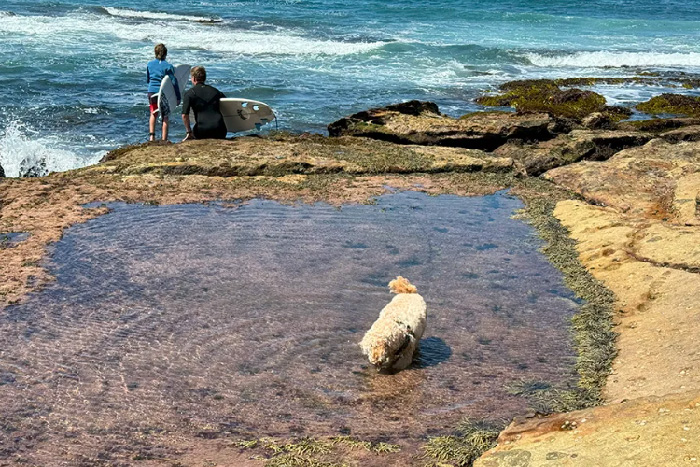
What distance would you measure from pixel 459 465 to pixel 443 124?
29.8ft

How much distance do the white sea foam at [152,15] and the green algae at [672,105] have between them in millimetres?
24245

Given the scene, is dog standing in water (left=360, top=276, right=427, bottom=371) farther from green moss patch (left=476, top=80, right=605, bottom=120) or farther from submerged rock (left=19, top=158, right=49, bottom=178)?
green moss patch (left=476, top=80, right=605, bottom=120)

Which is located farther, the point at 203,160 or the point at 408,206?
the point at 203,160

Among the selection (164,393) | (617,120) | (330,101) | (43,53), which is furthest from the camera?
(43,53)

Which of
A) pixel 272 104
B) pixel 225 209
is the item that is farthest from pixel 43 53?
pixel 225 209

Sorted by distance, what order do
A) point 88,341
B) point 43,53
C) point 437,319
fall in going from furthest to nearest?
point 43,53, point 437,319, point 88,341

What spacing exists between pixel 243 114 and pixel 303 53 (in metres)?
16.9

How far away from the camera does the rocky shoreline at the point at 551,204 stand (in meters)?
4.70

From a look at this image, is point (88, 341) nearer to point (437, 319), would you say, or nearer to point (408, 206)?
point (437, 319)

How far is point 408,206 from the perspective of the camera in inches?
383

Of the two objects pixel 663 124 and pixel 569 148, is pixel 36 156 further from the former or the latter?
pixel 663 124

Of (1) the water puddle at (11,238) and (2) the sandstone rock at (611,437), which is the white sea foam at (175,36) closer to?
(1) the water puddle at (11,238)

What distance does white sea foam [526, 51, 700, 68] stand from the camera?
29.9 meters

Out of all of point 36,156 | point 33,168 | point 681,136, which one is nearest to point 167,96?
point 33,168
